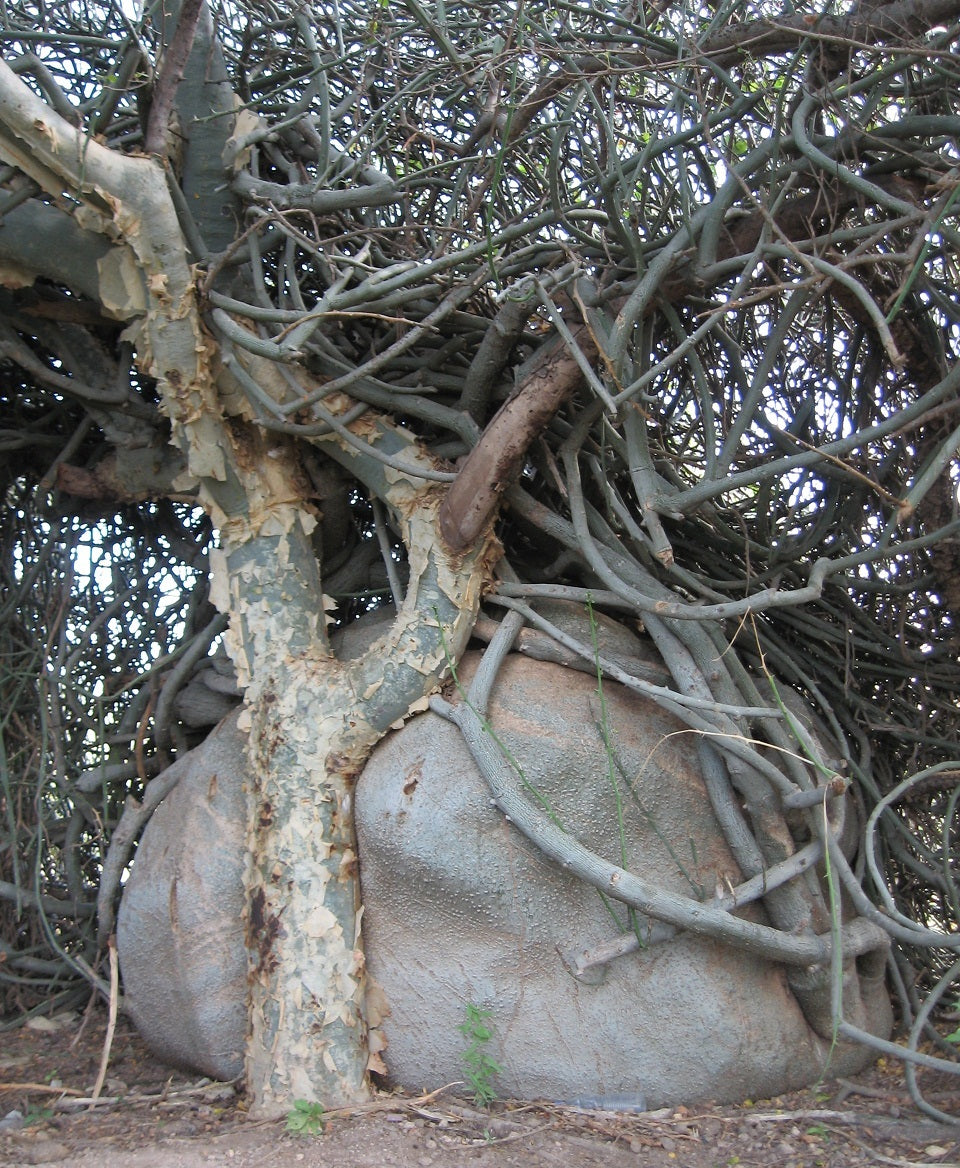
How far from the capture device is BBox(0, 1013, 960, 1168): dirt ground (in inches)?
78.2

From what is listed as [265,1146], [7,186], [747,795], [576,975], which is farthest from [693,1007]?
[7,186]

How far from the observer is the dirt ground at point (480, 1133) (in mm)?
1987

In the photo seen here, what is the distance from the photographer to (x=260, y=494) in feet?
9.10

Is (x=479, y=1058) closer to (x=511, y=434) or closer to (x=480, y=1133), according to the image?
(x=480, y=1133)

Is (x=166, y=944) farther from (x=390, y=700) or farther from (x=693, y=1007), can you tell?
(x=693, y=1007)

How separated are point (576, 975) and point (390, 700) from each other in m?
0.76

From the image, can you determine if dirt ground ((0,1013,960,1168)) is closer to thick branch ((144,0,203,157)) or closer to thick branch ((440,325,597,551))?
thick branch ((440,325,597,551))

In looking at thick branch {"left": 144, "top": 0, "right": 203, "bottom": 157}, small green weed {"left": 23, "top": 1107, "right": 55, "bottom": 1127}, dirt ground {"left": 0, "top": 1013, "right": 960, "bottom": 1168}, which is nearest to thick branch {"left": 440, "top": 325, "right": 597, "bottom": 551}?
thick branch {"left": 144, "top": 0, "right": 203, "bottom": 157}

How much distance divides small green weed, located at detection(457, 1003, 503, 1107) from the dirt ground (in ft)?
0.13

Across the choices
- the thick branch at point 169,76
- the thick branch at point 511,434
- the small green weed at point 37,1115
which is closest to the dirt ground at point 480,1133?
the small green weed at point 37,1115

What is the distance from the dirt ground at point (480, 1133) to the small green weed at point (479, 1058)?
0.13ft

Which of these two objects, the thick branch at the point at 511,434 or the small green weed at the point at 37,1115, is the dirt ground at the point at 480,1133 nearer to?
the small green weed at the point at 37,1115

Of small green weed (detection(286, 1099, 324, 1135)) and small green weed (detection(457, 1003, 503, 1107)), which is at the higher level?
small green weed (detection(457, 1003, 503, 1107))

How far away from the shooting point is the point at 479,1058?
2.27 metres
